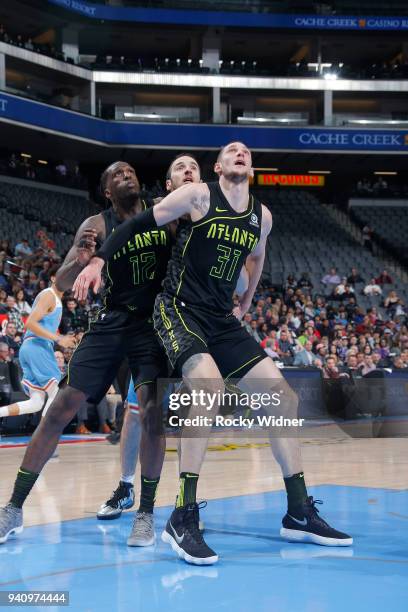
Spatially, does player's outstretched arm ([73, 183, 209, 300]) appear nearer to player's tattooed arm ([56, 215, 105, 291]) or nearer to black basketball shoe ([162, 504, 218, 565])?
player's tattooed arm ([56, 215, 105, 291])

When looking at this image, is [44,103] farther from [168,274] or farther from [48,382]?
[168,274]

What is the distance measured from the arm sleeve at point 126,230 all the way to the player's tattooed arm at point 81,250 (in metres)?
0.12

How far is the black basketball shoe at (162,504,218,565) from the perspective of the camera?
379 centimetres

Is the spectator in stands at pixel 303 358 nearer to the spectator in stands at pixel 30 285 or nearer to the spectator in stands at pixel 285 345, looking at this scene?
the spectator in stands at pixel 285 345

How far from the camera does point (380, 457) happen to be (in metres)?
8.88

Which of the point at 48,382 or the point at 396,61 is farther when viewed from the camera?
the point at 396,61

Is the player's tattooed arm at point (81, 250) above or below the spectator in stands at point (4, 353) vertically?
above

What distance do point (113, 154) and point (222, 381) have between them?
25.8 meters

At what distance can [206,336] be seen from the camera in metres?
4.29

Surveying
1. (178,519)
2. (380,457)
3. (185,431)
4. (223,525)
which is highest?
(185,431)

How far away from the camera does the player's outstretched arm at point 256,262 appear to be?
178 inches

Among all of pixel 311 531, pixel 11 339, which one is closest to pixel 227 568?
pixel 311 531

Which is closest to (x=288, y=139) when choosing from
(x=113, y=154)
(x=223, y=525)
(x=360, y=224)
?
(x=360, y=224)
